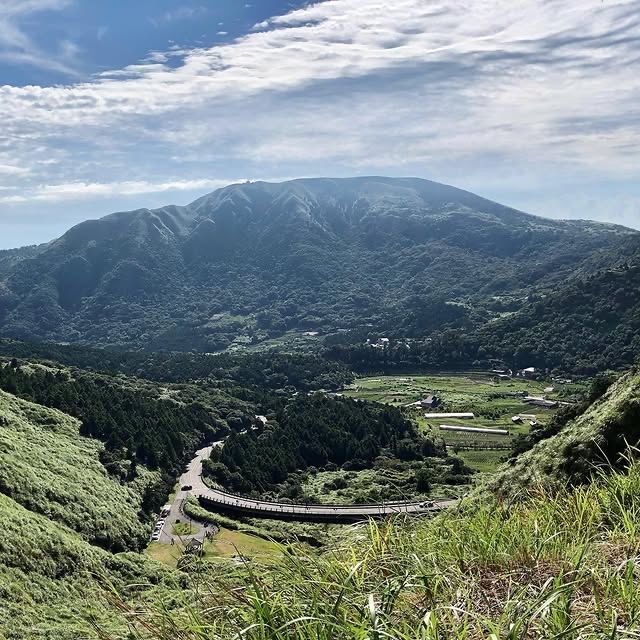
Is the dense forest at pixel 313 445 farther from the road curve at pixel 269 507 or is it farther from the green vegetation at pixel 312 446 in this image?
the road curve at pixel 269 507

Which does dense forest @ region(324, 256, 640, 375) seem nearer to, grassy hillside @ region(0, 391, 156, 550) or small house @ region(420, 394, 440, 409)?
small house @ region(420, 394, 440, 409)

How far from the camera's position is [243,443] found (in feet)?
306

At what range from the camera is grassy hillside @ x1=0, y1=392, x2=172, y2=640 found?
26078 mm

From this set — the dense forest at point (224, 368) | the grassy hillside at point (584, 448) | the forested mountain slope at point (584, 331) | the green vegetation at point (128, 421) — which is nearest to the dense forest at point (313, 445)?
the green vegetation at point (128, 421)

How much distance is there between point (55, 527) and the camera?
120 feet

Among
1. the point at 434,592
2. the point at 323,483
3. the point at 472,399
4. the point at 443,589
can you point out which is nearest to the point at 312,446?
the point at 323,483

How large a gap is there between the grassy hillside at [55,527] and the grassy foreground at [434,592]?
299 centimetres

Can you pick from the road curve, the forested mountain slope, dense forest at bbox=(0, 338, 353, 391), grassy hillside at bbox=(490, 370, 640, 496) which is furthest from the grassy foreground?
the forested mountain slope

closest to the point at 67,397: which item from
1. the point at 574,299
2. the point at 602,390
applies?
the point at 602,390

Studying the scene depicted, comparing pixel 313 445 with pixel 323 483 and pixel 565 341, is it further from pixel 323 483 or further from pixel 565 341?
pixel 565 341

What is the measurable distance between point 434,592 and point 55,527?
3821 centimetres

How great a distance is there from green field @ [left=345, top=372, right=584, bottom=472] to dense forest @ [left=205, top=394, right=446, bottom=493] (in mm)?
7480

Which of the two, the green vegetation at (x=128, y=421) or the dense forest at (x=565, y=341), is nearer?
the green vegetation at (x=128, y=421)

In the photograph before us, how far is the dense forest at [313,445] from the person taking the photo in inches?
3260
